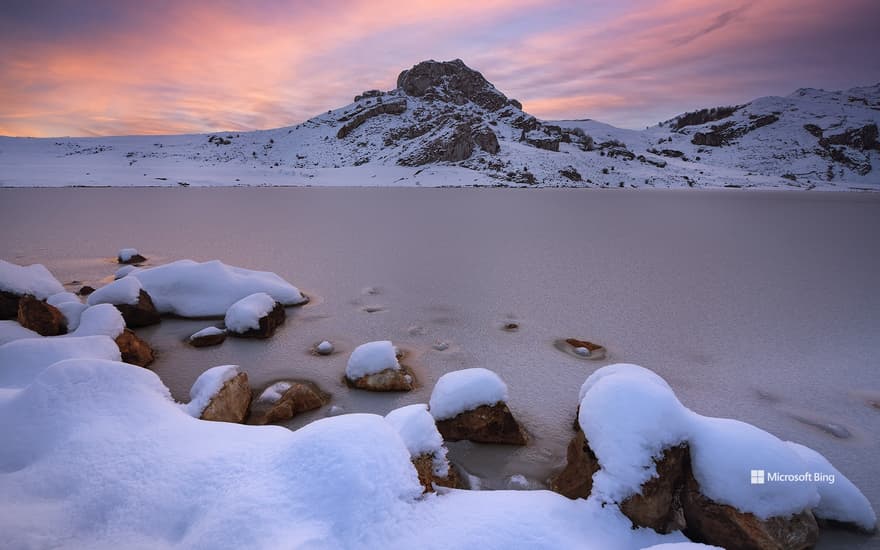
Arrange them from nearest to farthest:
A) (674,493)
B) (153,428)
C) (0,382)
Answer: (674,493) → (153,428) → (0,382)

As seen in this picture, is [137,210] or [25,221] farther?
[137,210]

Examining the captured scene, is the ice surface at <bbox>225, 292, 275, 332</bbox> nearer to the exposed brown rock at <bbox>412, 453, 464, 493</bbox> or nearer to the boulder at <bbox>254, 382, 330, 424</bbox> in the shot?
the boulder at <bbox>254, 382, 330, 424</bbox>

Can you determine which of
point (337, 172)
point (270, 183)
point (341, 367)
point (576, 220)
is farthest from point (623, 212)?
point (337, 172)

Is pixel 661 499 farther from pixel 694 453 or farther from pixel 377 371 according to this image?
pixel 377 371

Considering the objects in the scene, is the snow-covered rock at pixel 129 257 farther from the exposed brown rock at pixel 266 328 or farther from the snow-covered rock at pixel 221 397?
the snow-covered rock at pixel 221 397

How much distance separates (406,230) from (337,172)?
168 ft

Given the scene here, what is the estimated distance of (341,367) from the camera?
5242 mm

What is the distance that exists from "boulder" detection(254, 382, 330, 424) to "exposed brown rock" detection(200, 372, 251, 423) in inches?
7.4

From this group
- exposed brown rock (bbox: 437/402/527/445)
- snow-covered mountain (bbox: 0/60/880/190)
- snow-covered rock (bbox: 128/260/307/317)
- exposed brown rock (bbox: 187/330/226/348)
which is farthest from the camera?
snow-covered mountain (bbox: 0/60/880/190)

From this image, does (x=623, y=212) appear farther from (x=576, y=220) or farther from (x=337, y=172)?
(x=337, y=172)

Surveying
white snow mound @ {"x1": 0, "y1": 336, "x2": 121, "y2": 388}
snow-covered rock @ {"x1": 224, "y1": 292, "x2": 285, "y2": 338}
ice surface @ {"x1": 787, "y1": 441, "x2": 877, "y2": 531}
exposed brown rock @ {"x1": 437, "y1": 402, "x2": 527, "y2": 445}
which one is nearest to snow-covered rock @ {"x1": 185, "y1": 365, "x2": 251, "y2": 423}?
white snow mound @ {"x1": 0, "y1": 336, "x2": 121, "y2": 388}

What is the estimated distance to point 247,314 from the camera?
6090 mm

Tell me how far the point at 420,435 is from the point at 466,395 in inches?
36.1

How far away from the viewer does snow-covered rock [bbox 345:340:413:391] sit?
15.4 ft
